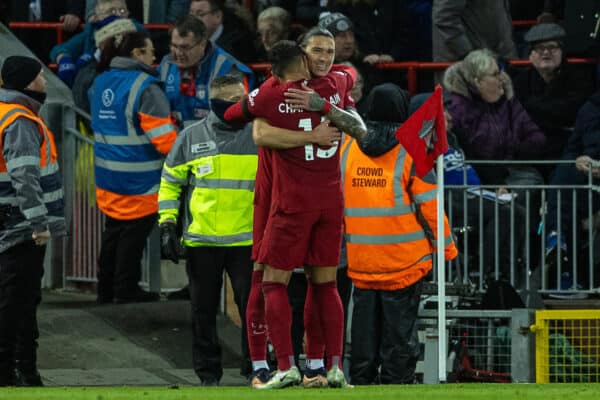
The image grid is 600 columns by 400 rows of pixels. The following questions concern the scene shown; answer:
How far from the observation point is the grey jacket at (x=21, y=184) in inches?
480

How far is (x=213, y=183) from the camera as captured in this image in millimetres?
12969

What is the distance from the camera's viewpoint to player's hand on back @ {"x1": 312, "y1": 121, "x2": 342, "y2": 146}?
10.9 m

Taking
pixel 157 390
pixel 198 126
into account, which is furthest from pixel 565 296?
pixel 157 390

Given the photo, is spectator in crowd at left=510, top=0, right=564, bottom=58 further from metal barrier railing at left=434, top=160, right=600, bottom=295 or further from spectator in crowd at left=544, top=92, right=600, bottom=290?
metal barrier railing at left=434, top=160, right=600, bottom=295

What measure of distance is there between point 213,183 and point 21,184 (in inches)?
57.9

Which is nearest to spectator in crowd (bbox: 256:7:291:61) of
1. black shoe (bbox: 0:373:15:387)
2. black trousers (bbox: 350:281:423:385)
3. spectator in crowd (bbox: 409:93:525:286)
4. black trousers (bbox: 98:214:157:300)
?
black trousers (bbox: 98:214:157:300)

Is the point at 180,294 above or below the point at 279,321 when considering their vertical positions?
below

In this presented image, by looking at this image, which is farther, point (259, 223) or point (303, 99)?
point (259, 223)

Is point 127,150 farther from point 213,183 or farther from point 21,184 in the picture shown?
point 21,184

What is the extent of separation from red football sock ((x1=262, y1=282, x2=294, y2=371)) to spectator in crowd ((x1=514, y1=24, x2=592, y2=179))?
544cm

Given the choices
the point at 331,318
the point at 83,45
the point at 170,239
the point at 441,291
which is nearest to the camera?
the point at 331,318

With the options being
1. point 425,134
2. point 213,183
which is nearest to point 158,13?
point 213,183

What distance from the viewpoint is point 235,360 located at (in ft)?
47.8

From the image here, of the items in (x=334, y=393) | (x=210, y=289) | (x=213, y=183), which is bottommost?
(x=334, y=393)
